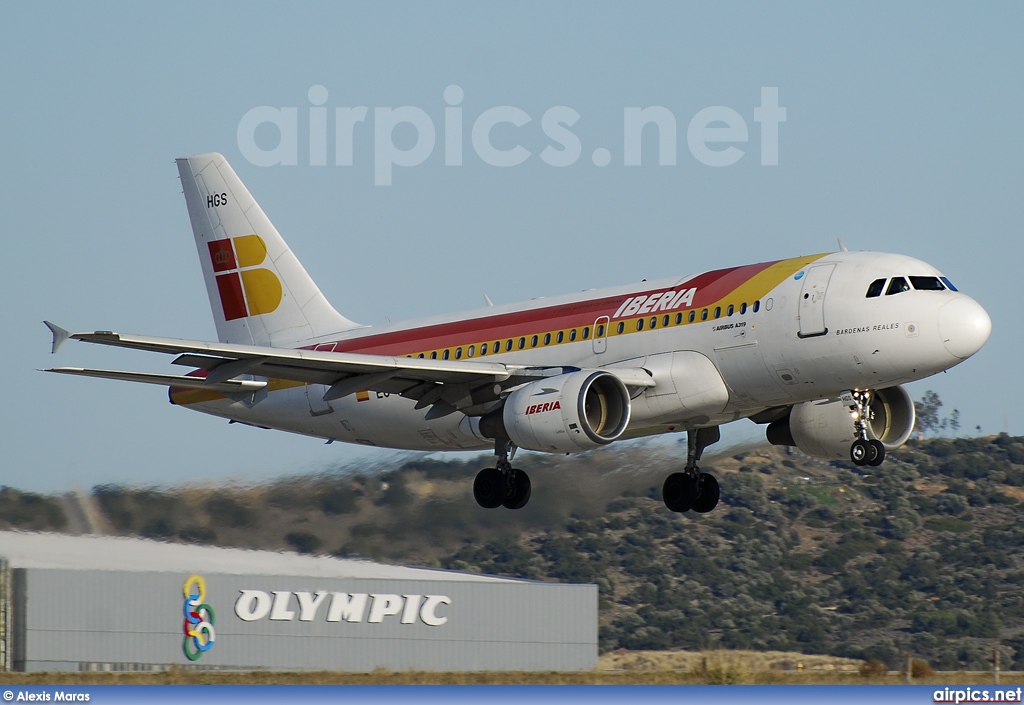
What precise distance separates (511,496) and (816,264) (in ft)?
29.3

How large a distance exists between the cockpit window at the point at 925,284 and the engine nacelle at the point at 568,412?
615cm

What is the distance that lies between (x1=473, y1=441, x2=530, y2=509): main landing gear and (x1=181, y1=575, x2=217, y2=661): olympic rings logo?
2034 centimetres

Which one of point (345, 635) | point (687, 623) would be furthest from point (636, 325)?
point (687, 623)

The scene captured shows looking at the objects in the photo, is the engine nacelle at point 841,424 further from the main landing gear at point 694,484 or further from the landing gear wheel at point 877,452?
the main landing gear at point 694,484

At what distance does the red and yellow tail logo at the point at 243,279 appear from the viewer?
1644 inches

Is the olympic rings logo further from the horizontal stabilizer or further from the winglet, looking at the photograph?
the winglet

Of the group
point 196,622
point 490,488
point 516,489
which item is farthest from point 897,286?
point 196,622

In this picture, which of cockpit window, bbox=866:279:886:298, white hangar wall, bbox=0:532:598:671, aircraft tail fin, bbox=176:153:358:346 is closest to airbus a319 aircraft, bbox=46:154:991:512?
cockpit window, bbox=866:279:886:298

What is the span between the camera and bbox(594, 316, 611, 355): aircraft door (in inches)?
1292

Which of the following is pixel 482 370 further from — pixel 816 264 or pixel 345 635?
pixel 345 635

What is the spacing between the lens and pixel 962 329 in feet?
95.0

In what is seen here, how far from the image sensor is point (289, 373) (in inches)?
1314

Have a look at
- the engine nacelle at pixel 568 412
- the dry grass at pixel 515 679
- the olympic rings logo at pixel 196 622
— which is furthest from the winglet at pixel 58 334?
the olympic rings logo at pixel 196 622

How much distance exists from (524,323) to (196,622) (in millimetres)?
24355
